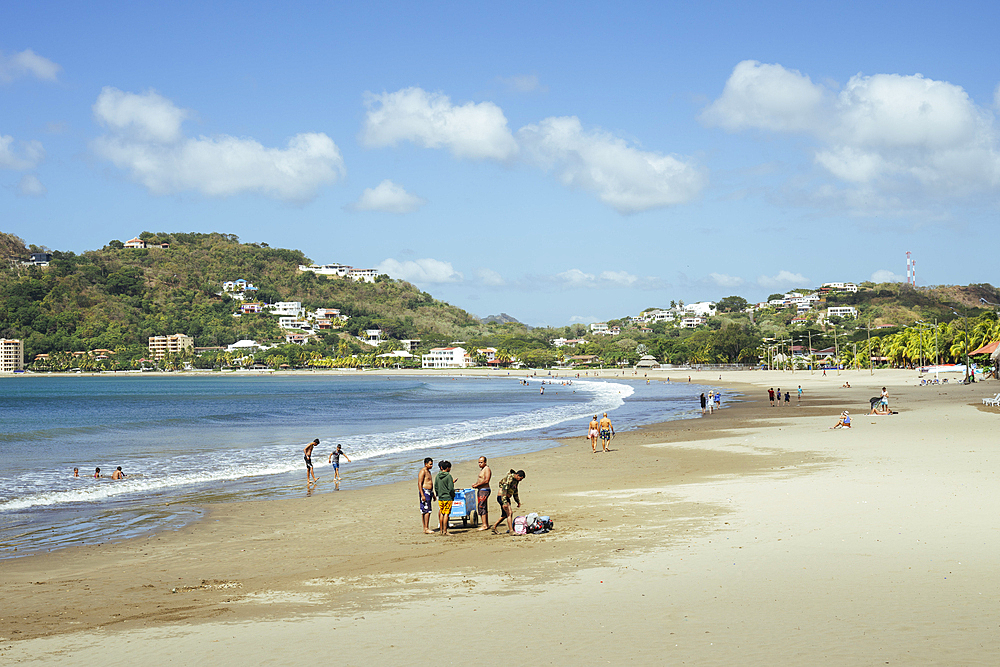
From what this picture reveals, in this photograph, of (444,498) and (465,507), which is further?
(465,507)

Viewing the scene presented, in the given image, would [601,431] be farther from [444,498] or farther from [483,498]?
[444,498]

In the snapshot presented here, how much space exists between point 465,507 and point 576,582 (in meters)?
4.15

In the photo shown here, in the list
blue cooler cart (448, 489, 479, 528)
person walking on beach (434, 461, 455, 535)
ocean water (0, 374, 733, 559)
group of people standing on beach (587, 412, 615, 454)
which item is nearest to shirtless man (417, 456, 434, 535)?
person walking on beach (434, 461, 455, 535)

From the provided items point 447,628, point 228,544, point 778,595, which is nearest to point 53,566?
point 228,544

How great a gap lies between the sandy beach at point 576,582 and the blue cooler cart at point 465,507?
32 centimetres

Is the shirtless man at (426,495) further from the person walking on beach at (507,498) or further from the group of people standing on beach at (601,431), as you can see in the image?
the group of people standing on beach at (601,431)

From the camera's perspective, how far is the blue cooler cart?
40.8ft

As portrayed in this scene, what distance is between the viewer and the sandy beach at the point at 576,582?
6535 mm

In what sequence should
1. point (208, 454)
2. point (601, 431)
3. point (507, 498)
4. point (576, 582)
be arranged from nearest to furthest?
point (576, 582), point (507, 498), point (601, 431), point (208, 454)

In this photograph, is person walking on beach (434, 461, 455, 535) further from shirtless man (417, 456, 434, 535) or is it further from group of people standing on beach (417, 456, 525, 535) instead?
shirtless man (417, 456, 434, 535)

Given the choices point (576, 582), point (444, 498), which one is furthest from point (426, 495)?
point (576, 582)

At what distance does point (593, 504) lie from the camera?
555 inches

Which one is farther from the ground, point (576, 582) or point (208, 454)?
point (576, 582)

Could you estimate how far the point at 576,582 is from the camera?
338 inches
